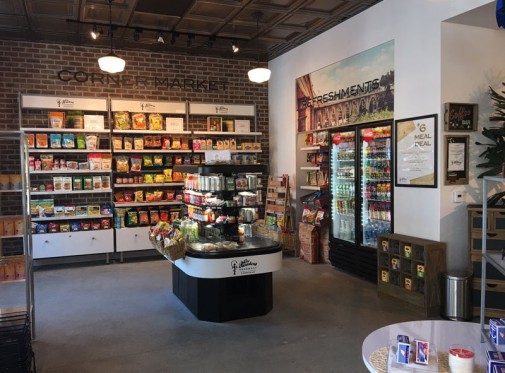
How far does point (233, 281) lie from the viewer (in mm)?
4668

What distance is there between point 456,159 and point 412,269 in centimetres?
135

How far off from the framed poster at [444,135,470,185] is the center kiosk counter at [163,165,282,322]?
2074 millimetres

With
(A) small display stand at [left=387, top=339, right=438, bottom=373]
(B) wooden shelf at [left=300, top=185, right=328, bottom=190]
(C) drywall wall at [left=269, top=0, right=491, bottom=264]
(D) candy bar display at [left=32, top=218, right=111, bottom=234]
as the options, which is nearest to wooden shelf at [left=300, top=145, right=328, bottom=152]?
(B) wooden shelf at [left=300, top=185, right=328, bottom=190]

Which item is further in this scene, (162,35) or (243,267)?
(162,35)

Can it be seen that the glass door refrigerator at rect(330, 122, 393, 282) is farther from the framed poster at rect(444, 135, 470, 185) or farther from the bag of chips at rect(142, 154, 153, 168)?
the bag of chips at rect(142, 154, 153, 168)

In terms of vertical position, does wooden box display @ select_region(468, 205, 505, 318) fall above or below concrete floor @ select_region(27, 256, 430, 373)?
above

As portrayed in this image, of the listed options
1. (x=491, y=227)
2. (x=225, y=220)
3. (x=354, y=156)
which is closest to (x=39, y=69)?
(x=225, y=220)

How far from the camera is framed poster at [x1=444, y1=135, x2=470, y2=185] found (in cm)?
483

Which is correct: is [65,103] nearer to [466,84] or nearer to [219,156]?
[219,156]

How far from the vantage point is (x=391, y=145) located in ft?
18.2

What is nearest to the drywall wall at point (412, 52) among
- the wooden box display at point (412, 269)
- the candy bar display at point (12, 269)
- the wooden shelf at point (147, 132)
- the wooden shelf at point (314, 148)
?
the wooden box display at point (412, 269)

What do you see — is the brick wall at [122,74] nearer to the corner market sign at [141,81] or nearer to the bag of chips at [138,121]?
the corner market sign at [141,81]

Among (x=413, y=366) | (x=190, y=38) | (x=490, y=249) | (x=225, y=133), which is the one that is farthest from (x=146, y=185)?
(x=413, y=366)

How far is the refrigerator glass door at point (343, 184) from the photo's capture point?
646 centimetres
